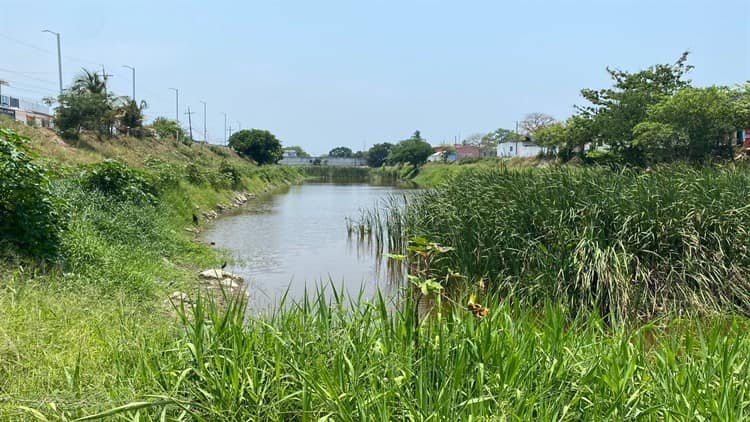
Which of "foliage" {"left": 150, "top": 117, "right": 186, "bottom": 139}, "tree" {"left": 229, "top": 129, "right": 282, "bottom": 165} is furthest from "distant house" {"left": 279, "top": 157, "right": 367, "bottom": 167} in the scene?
"foliage" {"left": 150, "top": 117, "right": 186, "bottom": 139}

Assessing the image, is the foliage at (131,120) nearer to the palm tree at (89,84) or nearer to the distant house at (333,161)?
the palm tree at (89,84)

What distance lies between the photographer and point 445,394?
256 cm

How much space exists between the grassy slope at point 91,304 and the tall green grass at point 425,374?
0.91 feet

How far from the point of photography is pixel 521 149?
166 ft

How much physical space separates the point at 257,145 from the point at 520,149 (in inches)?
1038

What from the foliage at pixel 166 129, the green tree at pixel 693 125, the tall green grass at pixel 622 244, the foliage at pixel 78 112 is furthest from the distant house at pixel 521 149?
the tall green grass at pixel 622 244

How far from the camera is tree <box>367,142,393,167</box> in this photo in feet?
293

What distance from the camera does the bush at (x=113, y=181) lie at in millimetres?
10258

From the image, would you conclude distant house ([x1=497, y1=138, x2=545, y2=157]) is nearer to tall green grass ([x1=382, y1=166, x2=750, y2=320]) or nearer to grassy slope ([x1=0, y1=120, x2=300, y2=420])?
tall green grass ([x1=382, y1=166, x2=750, y2=320])

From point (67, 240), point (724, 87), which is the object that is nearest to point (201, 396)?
point (67, 240)

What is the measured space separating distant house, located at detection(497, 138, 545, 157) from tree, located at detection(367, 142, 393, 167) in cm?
3256

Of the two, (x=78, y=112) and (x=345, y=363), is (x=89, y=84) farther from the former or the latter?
(x=345, y=363)

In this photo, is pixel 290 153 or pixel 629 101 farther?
pixel 290 153

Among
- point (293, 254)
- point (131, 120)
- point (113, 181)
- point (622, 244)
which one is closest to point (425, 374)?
point (622, 244)
